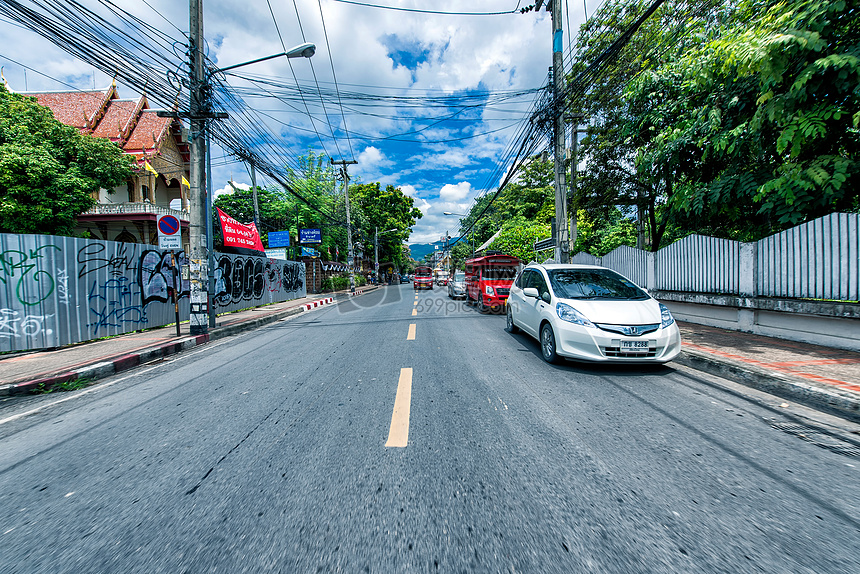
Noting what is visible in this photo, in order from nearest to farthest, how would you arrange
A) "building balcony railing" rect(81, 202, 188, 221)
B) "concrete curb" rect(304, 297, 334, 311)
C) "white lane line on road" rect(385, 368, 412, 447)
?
"white lane line on road" rect(385, 368, 412, 447) → "concrete curb" rect(304, 297, 334, 311) → "building balcony railing" rect(81, 202, 188, 221)

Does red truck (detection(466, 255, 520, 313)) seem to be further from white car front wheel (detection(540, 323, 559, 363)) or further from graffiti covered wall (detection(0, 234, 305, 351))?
graffiti covered wall (detection(0, 234, 305, 351))

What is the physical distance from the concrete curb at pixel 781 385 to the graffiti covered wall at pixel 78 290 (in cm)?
1005

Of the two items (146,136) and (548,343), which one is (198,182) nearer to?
(548,343)

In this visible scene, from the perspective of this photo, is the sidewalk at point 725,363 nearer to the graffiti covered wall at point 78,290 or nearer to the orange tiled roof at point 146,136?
the graffiti covered wall at point 78,290

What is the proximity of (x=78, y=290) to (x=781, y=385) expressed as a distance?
11383mm

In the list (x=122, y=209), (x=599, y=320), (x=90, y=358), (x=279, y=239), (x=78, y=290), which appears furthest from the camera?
(x=279, y=239)

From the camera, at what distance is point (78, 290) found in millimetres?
7258

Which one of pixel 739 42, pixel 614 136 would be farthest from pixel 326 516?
pixel 614 136

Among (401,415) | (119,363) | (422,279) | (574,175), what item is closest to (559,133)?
(574,175)

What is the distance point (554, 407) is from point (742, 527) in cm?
176

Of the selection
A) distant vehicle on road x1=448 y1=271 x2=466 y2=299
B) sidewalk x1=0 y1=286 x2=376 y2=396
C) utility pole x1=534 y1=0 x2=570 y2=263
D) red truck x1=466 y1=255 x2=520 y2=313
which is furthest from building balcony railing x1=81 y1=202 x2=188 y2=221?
utility pole x1=534 y1=0 x2=570 y2=263

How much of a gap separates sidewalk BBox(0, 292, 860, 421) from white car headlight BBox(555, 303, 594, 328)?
186cm

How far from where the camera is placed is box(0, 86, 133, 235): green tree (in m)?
14.3

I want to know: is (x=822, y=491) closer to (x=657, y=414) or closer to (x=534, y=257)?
(x=657, y=414)
